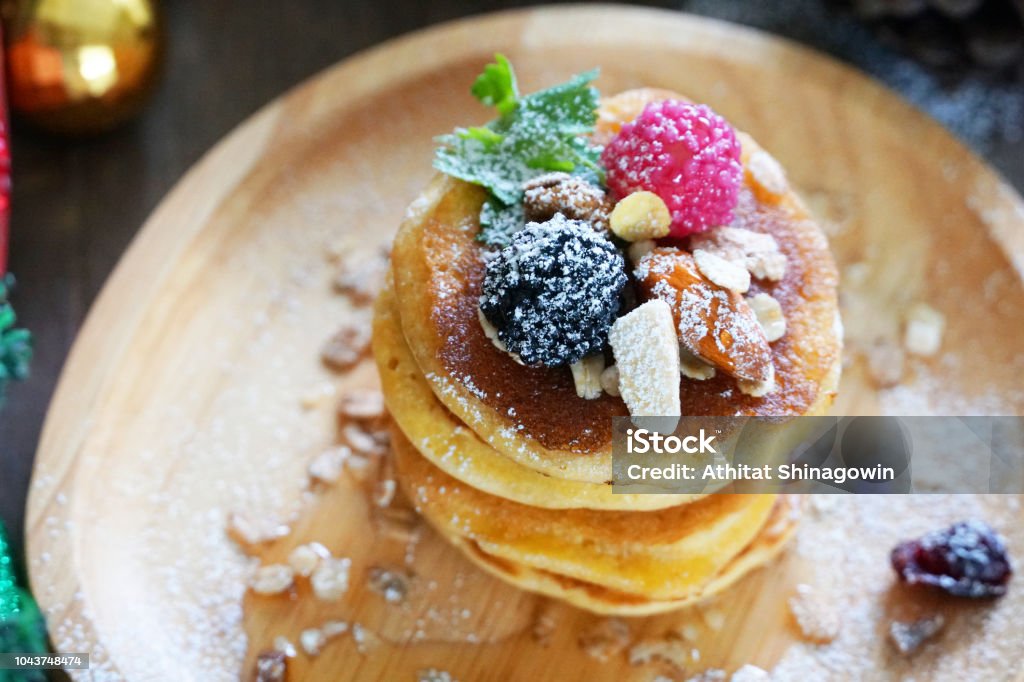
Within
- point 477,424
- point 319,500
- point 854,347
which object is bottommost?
point 319,500

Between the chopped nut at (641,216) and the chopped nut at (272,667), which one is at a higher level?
the chopped nut at (641,216)

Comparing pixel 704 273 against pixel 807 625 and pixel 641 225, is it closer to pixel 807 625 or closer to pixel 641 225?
pixel 641 225

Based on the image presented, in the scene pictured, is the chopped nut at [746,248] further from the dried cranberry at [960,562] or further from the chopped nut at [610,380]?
the dried cranberry at [960,562]

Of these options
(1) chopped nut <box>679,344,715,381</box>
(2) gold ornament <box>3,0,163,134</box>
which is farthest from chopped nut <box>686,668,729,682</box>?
(2) gold ornament <box>3,0,163,134</box>

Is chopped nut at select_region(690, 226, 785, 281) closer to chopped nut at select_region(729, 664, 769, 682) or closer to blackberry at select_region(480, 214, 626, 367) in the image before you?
blackberry at select_region(480, 214, 626, 367)

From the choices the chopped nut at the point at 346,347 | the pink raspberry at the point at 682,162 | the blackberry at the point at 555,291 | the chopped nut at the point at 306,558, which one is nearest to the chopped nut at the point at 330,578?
the chopped nut at the point at 306,558

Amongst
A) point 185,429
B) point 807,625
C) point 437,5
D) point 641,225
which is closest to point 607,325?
point 641,225

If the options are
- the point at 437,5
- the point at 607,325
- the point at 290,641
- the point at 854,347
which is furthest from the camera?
the point at 437,5
